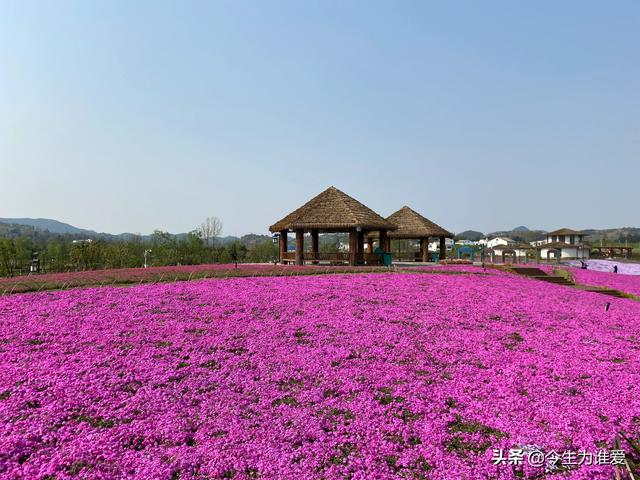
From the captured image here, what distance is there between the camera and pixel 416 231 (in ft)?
114

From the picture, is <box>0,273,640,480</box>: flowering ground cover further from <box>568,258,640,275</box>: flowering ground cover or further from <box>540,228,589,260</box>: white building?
<box>540,228,589,260</box>: white building

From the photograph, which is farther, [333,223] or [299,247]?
[299,247]

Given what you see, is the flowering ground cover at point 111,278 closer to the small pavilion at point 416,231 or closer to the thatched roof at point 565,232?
the small pavilion at point 416,231

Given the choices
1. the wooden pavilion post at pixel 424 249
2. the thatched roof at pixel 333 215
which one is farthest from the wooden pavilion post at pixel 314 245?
the wooden pavilion post at pixel 424 249

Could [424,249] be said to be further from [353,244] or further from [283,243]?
[283,243]

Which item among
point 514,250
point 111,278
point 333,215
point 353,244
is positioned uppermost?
point 333,215

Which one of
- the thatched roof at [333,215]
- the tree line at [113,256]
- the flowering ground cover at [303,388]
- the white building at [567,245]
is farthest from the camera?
the white building at [567,245]

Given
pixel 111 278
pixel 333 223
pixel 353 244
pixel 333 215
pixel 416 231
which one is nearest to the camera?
pixel 111 278

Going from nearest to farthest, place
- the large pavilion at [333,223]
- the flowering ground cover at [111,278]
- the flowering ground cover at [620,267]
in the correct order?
the flowering ground cover at [111,278]
the large pavilion at [333,223]
the flowering ground cover at [620,267]

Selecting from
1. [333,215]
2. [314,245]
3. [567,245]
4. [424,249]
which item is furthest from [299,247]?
[567,245]

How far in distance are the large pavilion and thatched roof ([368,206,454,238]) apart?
548 cm

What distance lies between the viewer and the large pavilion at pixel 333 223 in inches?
1039

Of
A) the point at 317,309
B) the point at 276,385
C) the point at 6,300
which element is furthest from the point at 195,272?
the point at 276,385

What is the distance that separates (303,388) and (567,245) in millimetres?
71771
